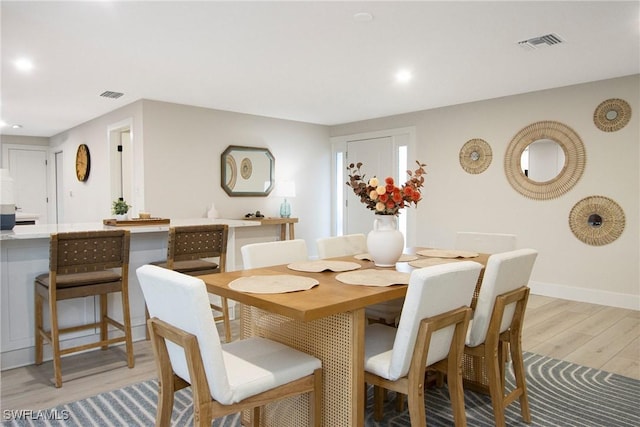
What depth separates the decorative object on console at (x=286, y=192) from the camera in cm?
630

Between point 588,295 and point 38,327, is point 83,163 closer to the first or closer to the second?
point 38,327

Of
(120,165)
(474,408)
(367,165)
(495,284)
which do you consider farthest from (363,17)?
(120,165)

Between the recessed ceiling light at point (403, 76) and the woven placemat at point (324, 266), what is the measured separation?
237cm

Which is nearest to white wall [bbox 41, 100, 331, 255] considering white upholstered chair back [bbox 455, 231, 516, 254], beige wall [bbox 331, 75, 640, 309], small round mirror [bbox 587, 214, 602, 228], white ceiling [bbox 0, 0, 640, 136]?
white ceiling [bbox 0, 0, 640, 136]

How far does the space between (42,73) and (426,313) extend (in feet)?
14.0

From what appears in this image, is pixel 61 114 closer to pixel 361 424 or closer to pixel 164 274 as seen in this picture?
pixel 164 274

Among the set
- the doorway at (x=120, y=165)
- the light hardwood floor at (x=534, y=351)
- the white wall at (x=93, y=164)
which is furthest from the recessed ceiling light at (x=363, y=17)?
the doorway at (x=120, y=165)

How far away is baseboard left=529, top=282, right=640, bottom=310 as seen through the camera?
14.5 ft

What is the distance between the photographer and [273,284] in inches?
74.8

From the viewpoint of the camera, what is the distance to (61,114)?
20.7 feet

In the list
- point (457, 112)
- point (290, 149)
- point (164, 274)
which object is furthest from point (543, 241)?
point (164, 274)

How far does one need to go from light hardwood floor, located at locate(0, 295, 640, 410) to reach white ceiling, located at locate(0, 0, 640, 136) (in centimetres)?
226

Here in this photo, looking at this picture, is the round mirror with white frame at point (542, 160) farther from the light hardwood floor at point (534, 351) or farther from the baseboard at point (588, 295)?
the light hardwood floor at point (534, 351)

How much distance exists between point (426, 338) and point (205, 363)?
0.79m
